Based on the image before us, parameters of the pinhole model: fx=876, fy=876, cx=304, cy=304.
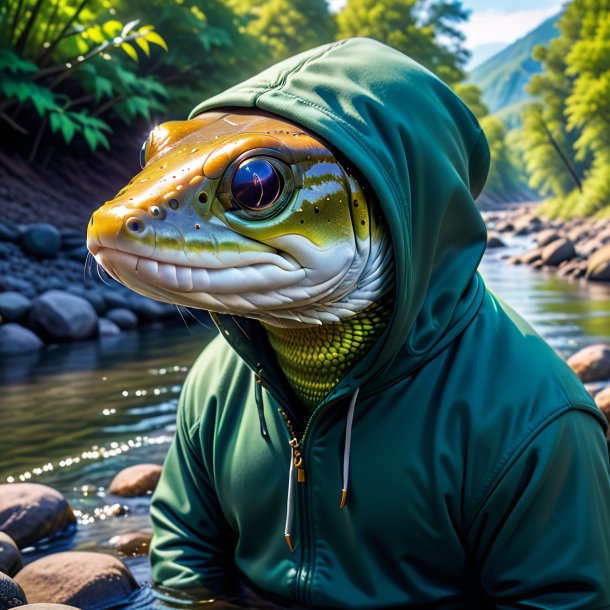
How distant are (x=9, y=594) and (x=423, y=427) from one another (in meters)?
1.35

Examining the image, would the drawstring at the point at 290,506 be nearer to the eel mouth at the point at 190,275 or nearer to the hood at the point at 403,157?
the hood at the point at 403,157

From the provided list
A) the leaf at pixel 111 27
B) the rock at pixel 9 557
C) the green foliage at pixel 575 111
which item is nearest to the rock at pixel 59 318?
the leaf at pixel 111 27

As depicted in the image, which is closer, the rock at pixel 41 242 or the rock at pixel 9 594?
the rock at pixel 9 594

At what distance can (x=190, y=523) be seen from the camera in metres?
2.69

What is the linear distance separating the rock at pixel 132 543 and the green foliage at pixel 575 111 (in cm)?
3356

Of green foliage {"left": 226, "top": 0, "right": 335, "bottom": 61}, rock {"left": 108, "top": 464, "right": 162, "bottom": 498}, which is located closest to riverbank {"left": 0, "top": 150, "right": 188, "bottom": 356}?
rock {"left": 108, "top": 464, "right": 162, "bottom": 498}

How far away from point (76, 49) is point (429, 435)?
12.4 metres

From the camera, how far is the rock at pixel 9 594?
253cm

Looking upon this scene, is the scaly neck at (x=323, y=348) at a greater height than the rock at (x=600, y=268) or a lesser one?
greater

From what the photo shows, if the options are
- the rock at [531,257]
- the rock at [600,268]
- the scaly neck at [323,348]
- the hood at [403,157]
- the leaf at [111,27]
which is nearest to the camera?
the hood at [403,157]

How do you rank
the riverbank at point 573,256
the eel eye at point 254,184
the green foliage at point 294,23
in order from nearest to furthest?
the eel eye at point 254,184 → the riverbank at point 573,256 → the green foliage at point 294,23

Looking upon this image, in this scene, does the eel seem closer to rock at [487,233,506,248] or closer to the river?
the river

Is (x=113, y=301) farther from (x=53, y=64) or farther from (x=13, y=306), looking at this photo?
(x=53, y=64)

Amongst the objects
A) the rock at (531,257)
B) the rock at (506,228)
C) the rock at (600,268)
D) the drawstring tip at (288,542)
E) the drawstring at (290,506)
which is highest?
the drawstring at (290,506)
